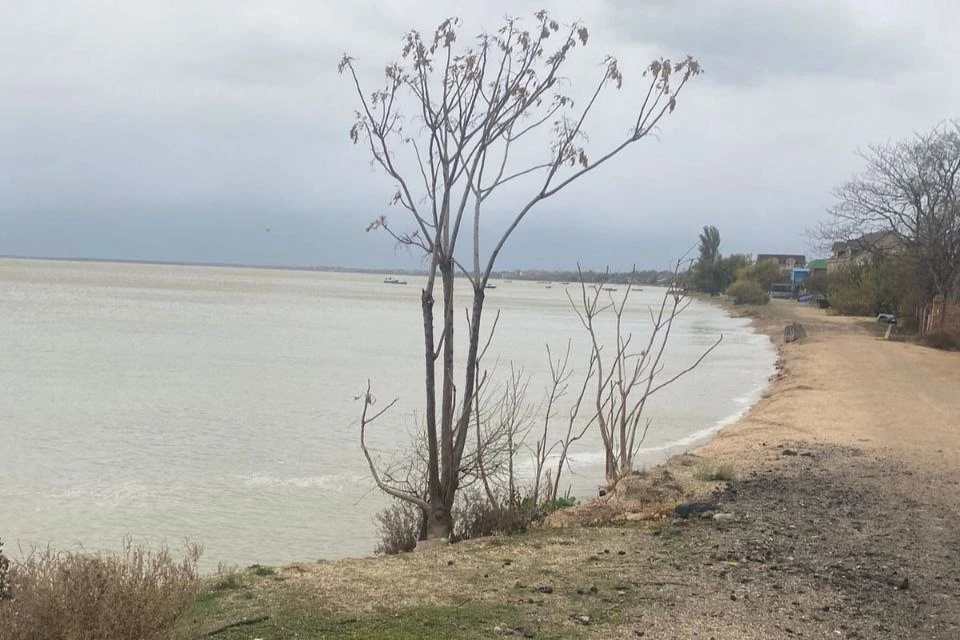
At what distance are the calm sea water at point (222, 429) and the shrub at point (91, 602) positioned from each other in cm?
461

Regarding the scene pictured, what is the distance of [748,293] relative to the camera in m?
91.9

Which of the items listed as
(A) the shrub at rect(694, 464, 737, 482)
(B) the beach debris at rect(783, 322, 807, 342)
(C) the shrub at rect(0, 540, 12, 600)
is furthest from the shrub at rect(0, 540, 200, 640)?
(B) the beach debris at rect(783, 322, 807, 342)

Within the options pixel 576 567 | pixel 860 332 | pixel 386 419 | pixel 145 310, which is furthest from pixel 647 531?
pixel 145 310

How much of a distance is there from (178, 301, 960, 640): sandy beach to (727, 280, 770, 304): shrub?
79.9 meters

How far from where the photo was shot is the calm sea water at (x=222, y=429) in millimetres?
10688

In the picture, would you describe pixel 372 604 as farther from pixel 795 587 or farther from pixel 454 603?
pixel 795 587

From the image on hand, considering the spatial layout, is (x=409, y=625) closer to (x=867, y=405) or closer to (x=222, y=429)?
(x=222, y=429)

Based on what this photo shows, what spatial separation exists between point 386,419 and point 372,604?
1264 cm

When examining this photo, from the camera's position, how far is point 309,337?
41.6 meters

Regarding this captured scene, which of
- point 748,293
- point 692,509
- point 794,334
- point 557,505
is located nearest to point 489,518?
point 557,505

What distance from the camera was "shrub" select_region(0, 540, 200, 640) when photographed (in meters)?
4.23

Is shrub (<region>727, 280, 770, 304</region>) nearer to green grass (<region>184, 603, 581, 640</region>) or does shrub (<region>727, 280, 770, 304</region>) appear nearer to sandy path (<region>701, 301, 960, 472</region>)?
sandy path (<region>701, 301, 960, 472</region>)

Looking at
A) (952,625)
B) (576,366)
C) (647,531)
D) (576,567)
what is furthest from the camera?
(576,366)

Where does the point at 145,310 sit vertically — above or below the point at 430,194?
below
